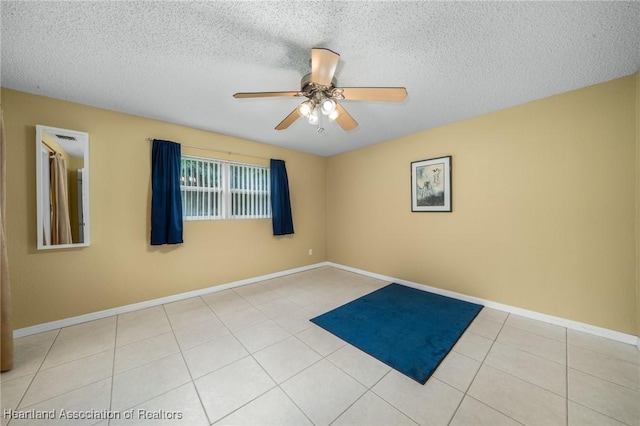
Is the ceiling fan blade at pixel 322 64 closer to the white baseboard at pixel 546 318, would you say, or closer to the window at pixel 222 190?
the window at pixel 222 190

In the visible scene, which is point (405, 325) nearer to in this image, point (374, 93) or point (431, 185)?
point (431, 185)

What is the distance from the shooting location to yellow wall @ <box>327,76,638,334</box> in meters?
2.10

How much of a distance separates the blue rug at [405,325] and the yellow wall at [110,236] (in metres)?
2.05

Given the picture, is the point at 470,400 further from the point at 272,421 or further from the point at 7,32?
the point at 7,32

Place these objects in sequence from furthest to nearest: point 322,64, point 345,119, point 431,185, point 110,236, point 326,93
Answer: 1. point 431,185
2. point 110,236
3. point 345,119
4. point 326,93
5. point 322,64

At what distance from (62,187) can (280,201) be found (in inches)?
108

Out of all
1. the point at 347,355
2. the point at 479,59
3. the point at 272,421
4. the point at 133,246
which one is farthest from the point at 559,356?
the point at 133,246

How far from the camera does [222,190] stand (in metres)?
3.61

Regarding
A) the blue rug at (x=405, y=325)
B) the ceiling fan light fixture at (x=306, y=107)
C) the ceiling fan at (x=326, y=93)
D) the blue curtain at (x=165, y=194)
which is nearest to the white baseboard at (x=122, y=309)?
the blue curtain at (x=165, y=194)

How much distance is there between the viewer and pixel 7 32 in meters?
1.51

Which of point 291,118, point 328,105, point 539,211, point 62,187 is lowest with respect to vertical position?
point 539,211

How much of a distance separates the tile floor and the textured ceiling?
253 cm

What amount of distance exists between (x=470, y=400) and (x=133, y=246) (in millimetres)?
3832

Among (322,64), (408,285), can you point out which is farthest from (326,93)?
(408,285)
